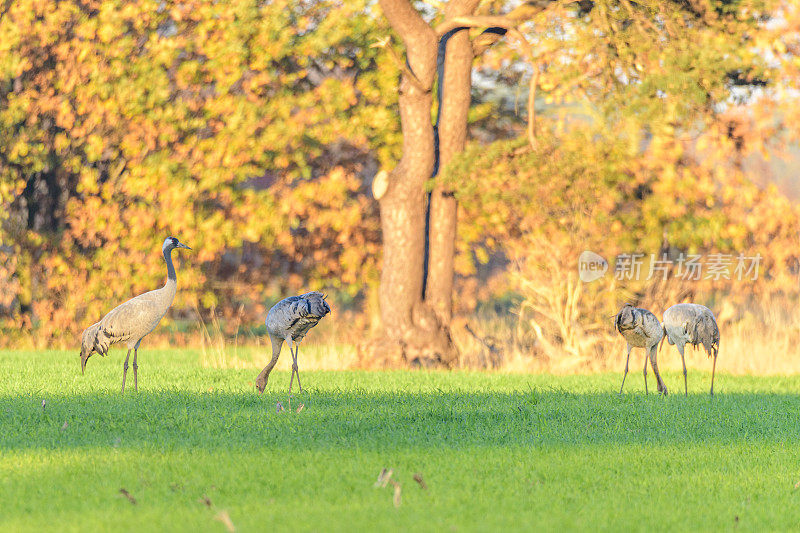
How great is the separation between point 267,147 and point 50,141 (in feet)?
15.9

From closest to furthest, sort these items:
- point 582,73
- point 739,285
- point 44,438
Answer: point 44,438
point 582,73
point 739,285

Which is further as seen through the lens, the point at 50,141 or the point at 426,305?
the point at 50,141

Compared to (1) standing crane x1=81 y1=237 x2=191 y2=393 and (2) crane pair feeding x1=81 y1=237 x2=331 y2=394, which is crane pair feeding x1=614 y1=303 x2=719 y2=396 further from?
(1) standing crane x1=81 y1=237 x2=191 y2=393

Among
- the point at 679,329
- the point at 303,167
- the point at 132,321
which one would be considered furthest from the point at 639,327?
the point at 303,167

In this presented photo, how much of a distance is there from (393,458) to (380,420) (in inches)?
77.7

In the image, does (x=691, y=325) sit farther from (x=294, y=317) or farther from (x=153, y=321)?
(x=153, y=321)

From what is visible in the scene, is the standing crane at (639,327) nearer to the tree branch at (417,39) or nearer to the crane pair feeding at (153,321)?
the crane pair feeding at (153,321)

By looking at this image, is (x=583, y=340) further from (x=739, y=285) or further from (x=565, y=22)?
(x=565, y=22)

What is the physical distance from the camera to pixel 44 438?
9.91 meters

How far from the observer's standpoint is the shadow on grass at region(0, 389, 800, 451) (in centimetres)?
993

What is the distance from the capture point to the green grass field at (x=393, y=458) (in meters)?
7.28

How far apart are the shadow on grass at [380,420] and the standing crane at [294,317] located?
0.74 meters

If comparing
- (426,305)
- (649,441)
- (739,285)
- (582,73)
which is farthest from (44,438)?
(739,285)

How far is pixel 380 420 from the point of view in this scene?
36.5ft
